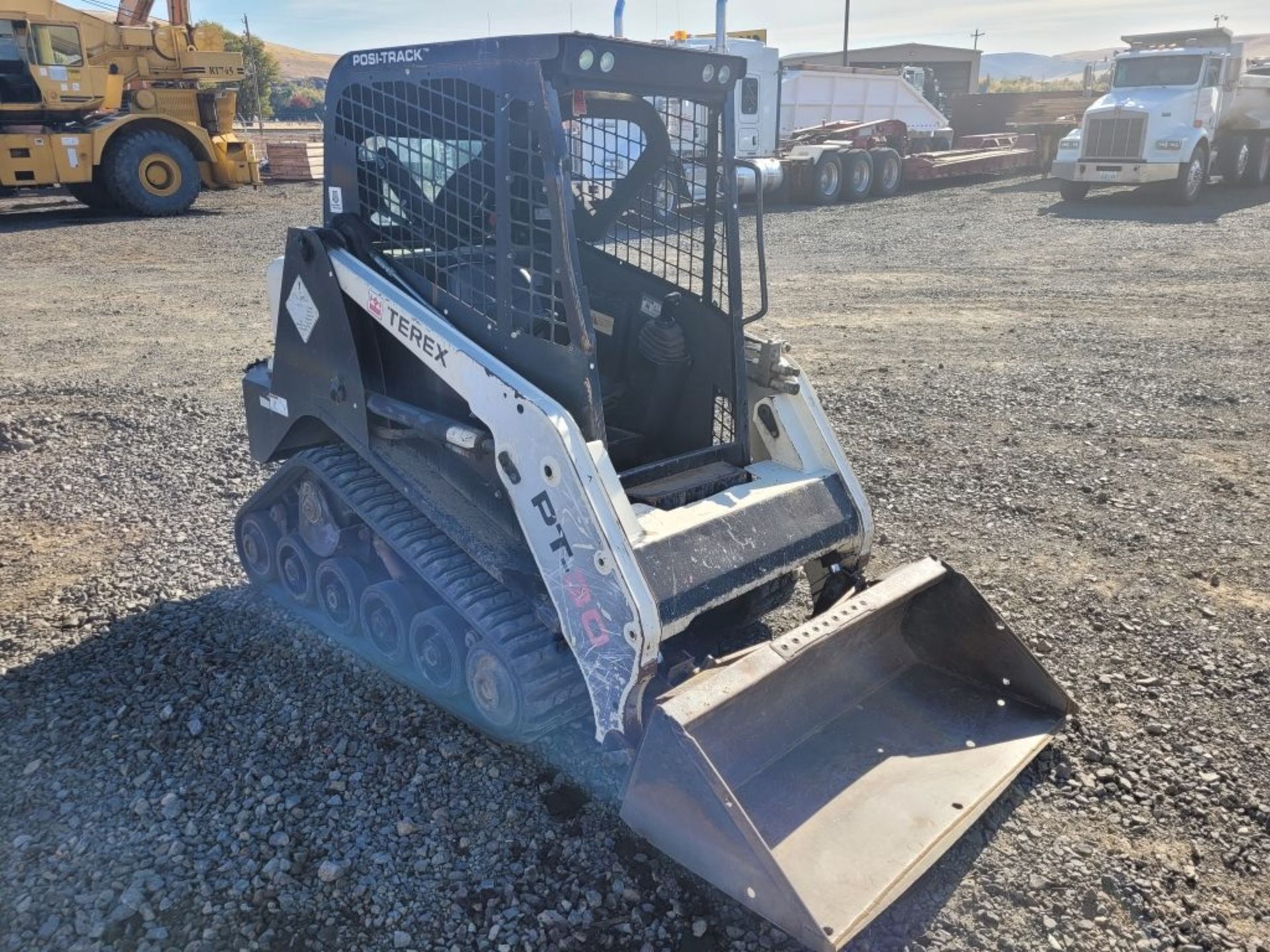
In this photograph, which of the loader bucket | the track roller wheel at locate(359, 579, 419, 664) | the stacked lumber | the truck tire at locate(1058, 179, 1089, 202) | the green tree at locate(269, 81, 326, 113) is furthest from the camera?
the green tree at locate(269, 81, 326, 113)

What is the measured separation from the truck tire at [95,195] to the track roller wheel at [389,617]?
1641 cm

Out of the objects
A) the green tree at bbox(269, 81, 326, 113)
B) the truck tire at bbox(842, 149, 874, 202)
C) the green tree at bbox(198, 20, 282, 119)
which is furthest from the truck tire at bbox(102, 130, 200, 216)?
the green tree at bbox(269, 81, 326, 113)

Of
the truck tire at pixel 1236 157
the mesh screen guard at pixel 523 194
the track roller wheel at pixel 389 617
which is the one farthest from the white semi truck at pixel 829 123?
the track roller wheel at pixel 389 617

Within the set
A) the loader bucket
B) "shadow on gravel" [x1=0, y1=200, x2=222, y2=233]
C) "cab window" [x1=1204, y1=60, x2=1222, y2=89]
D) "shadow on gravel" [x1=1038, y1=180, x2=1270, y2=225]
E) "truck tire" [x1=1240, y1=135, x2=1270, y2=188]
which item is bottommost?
the loader bucket

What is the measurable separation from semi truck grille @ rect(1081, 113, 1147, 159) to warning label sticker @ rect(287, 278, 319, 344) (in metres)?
17.5

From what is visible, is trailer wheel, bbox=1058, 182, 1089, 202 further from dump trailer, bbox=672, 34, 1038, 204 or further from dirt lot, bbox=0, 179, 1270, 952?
dirt lot, bbox=0, 179, 1270, 952

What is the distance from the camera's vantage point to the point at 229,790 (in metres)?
3.50

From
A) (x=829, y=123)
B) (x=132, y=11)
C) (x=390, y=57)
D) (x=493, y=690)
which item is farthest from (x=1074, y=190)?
(x=493, y=690)

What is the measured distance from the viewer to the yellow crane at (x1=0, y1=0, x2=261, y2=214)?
53.8 ft

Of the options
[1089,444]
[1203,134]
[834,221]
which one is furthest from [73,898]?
[1203,134]

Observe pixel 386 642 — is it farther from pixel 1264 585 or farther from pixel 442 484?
pixel 1264 585

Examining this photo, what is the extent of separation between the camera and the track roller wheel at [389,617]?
13.0 feet

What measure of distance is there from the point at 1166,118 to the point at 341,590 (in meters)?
18.3

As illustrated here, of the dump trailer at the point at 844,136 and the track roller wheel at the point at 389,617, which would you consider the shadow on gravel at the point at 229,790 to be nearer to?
the track roller wheel at the point at 389,617
